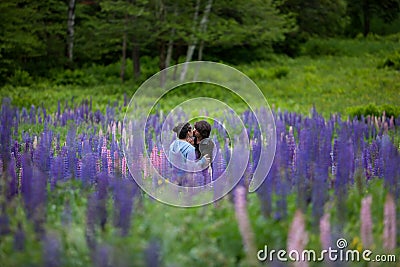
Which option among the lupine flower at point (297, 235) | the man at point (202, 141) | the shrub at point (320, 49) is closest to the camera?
the lupine flower at point (297, 235)

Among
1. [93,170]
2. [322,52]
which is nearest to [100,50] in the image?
[322,52]

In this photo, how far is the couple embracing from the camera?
9.97 feet

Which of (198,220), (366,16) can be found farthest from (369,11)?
(198,220)

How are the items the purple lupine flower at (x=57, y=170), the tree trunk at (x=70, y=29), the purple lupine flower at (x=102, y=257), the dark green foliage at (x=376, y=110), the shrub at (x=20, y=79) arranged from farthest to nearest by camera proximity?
the tree trunk at (x=70, y=29) < the shrub at (x=20, y=79) < the dark green foliage at (x=376, y=110) < the purple lupine flower at (x=57, y=170) < the purple lupine flower at (x=102, y=257)

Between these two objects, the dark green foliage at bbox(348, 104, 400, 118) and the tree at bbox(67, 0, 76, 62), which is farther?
the tree at bbox(67, 0, 76, 62)

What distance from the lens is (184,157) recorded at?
370cm

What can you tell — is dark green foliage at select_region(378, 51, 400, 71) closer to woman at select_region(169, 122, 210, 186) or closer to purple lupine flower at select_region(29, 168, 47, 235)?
woman at select_region(169, 122, 210, 186)

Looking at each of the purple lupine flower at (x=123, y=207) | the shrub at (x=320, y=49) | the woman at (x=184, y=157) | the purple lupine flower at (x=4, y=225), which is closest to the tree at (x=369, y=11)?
the shrub at (x=320, y=49)

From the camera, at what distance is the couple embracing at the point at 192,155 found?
304 cm

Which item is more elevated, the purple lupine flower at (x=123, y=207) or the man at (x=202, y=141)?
the man at (x=202, y=141)

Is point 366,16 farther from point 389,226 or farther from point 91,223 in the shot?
point 91,223

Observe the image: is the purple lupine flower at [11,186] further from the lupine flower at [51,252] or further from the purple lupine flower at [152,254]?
the purple lupine flower at [152,254]

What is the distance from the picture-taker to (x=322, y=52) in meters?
23.9

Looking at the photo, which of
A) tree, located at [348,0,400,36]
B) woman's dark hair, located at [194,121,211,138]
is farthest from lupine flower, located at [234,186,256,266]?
tree, located at [348,0,400,36]
